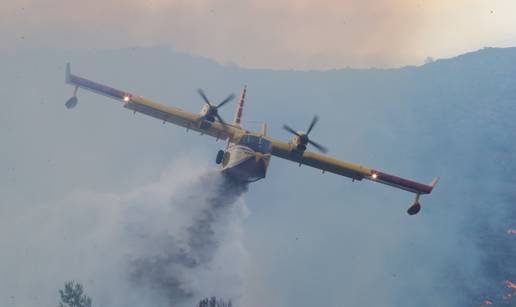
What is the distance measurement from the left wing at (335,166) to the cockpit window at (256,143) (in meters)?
2.21

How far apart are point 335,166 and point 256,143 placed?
8146 millimetres

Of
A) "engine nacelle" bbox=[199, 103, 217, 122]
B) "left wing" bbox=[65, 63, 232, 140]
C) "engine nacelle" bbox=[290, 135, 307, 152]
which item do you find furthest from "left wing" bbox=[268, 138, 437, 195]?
"engine nacelle" bbox=[199, 103, 217, 122]

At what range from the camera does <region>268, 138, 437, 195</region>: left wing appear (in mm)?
35406

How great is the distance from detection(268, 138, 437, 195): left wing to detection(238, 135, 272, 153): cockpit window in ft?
7.25

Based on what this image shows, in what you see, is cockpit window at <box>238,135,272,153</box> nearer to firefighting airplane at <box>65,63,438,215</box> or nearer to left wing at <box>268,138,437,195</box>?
firefighting airplane at <box>65,63,438,215</box>

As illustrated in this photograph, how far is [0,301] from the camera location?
74.5 m

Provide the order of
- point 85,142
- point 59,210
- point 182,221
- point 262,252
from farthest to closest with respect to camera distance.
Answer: point 85,142
point 262,252
point 59,210
point 182,221

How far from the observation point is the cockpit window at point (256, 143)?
32.5 m

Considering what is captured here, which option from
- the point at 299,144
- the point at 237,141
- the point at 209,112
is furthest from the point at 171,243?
the point at 299,144

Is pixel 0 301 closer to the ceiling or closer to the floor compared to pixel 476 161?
closer to the floor

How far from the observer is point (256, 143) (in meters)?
32.6

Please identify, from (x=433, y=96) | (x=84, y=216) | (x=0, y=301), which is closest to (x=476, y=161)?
(x=433, y=96)

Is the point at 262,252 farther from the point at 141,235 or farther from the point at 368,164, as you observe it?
the point at 141,235

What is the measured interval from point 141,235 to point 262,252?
66.4 metres
